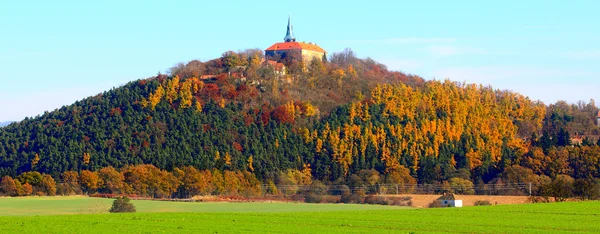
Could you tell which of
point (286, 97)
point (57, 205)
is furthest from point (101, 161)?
point (57, 205)

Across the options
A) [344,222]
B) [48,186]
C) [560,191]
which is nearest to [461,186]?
[560,191]

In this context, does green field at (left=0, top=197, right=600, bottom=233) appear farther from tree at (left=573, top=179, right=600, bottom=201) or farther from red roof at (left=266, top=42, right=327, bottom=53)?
red roof at (left=266, top=42, right=327, bottom=53)

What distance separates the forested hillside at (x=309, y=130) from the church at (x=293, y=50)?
8.16m

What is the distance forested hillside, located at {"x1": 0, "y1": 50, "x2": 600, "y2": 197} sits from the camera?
132125 millimetres

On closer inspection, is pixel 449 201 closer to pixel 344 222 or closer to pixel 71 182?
pixel 344 222

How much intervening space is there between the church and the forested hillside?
8.16m

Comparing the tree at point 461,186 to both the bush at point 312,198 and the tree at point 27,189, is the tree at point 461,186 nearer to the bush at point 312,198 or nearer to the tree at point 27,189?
the bush at point 312,198

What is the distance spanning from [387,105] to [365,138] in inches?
600

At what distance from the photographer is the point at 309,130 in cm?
14825

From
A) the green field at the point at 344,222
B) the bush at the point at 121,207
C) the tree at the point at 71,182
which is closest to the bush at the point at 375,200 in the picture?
the tree at the point at 71,182

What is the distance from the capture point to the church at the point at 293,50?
183625mm

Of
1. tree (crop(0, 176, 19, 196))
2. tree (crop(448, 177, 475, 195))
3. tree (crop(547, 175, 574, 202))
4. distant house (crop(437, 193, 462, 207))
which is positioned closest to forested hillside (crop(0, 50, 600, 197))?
tree (crop(448, 177, 475, 195))

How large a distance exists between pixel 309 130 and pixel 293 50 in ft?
126

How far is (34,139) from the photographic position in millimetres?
143625
